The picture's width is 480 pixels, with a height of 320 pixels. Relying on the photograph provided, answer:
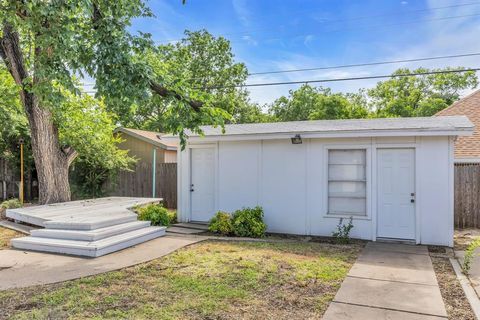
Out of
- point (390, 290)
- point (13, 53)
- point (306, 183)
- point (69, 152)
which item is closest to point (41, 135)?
point (69, 152)

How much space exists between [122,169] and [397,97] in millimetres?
24880

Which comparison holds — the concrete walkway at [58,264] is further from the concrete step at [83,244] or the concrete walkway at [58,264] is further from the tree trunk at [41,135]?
the tree trunk at [41,135]

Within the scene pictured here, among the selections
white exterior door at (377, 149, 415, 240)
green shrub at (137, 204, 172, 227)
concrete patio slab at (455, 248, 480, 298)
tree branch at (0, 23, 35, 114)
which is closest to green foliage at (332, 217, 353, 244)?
white exterior door at (377, 149, 415, 240)

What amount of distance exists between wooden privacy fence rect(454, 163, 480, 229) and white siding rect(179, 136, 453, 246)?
3.29 metres

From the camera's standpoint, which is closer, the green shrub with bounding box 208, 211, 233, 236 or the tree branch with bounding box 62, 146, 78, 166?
the green shrub with bounding box 208, 211, 233, 236

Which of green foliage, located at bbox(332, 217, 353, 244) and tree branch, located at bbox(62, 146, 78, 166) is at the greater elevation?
tree branch, located at bbox(62, 146, 78, 166)

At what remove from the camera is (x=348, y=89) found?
3344 centimetres

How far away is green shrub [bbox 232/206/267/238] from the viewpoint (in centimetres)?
796

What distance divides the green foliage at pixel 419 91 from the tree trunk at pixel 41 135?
2512 centimetres

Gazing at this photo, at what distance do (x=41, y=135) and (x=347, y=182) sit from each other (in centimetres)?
855

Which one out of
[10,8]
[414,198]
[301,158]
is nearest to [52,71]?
[10,8]

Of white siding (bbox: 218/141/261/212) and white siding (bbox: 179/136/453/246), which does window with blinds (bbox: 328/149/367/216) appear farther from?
white siding (bbox: 218/141/261/212)

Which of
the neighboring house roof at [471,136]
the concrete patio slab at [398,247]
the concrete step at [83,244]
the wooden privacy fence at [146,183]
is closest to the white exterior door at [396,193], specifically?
the concrete patio slab at [398,247]

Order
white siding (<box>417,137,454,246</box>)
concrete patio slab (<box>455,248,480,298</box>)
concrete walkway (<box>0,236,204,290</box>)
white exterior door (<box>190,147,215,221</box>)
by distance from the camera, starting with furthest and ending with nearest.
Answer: white exterior door (<box>190,147,215,221</box>)
white siding (<box>417,137,454,246</box>)
concrete walkway (<box>0,236,204,290</box>)
concrete patio slab (<box>455,248,480,298</box>)
